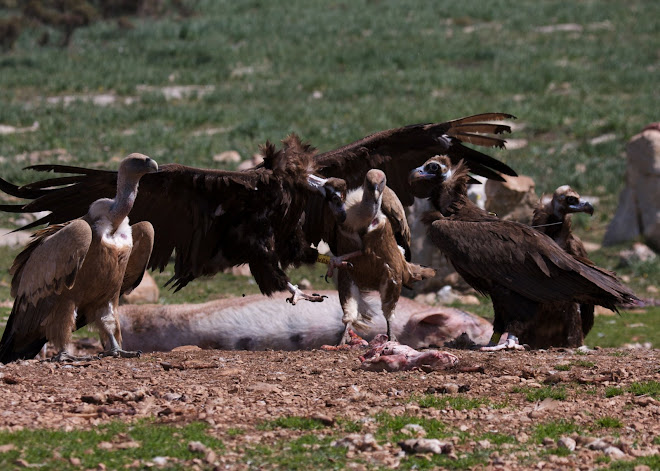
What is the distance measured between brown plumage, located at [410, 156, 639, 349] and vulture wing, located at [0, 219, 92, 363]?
3250 millimetres

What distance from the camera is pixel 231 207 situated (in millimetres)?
9758

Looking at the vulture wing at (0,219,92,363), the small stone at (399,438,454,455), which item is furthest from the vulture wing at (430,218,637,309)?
the small stone at (399,438,454,455)

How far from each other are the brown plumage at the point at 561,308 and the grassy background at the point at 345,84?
2.19 metres

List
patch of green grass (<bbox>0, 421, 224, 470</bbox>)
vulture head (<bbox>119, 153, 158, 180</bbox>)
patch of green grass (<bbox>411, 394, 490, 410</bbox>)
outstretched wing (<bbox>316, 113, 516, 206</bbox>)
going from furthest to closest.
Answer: outstretched wing (<bbox>316, 113, 516, 206</bbox>) → vulture head (<bbox>119, 153, 158, 180</bbox>) → patch of green grass (<bbox>411, 394, 490, 410</bbox>) → patch of green grass (<bbox>0, 421, 224, 470</bbox>)

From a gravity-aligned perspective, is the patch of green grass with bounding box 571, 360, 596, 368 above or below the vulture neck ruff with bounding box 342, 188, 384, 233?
below

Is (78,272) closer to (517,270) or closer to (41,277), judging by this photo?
(41,277)

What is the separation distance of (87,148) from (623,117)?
42.3ft

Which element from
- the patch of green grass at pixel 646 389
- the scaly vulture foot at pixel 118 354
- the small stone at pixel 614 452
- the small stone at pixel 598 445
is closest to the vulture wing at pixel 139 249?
the scaly vulture foot at pixel 118 354

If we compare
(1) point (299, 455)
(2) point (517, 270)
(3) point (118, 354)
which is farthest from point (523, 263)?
(1) point (299, 455)

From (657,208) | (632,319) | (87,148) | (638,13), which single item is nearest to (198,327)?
(632,319)

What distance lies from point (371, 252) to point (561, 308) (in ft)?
6.13

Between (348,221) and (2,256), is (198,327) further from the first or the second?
(2,256)

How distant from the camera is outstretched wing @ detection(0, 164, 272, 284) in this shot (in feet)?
30.7

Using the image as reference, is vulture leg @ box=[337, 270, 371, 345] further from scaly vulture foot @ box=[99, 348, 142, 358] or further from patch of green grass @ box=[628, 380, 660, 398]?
patch of green grass @ box=[628, 380, 660, 398]
